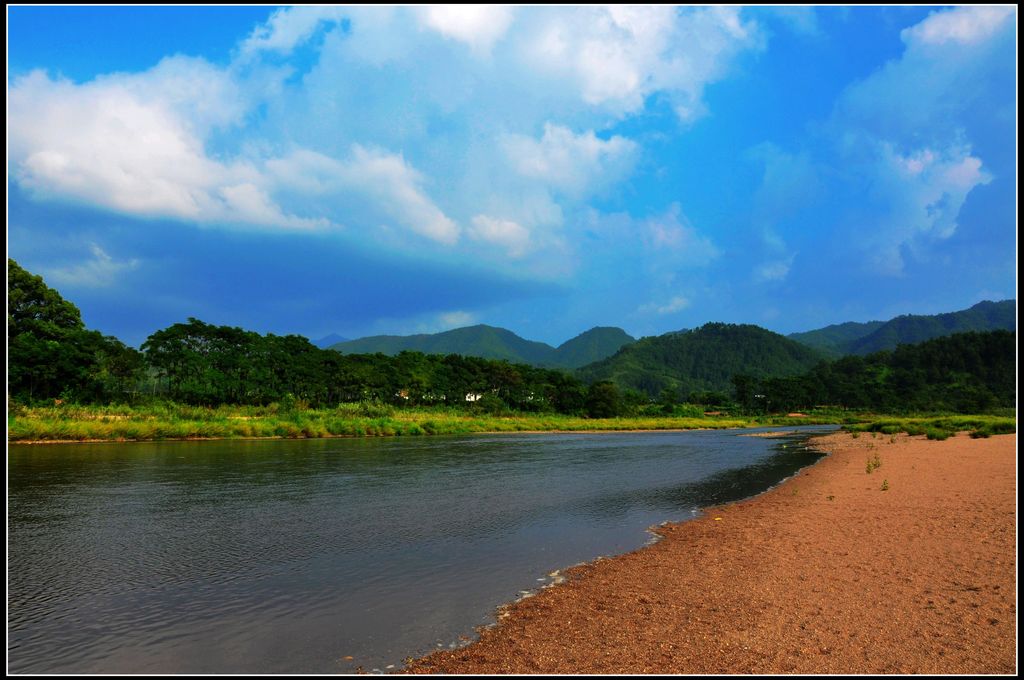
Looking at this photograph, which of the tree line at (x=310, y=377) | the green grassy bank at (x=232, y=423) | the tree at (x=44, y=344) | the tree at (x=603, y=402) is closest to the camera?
the green grassy bank at (x=232, y=423)

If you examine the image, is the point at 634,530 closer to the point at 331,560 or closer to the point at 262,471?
the point at 331,560

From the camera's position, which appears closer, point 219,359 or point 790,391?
point 219,359

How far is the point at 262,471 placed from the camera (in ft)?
98.5

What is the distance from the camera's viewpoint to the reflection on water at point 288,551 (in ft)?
26.6

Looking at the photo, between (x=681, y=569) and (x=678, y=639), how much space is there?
3.81 meters

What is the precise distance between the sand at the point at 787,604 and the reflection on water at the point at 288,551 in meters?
1.30

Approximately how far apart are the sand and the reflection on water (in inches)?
51.2

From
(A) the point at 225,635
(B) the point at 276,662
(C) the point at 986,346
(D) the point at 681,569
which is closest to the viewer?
(B) the point at 276,662

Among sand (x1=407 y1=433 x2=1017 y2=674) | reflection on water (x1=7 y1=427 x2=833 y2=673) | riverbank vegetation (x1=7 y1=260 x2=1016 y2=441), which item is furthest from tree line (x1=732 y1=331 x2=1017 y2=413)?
sand (x1=407 y1=433 x2=1017 y2=674)

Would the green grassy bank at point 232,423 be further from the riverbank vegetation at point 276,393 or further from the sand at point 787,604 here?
the sand at point 787,604

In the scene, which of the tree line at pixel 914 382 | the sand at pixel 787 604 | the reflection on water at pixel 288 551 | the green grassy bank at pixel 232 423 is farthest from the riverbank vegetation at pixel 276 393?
the sand at pixel 787 604

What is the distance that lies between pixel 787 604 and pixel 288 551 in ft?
36.2

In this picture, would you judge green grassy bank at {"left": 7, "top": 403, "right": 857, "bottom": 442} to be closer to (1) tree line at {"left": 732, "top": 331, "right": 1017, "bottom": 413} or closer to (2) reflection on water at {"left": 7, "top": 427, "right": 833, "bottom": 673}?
(2) reflection on water at {"left": 7, "top": 427, "right": 833, "bottom": 673}

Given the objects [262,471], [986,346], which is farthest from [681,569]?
[986,346]
